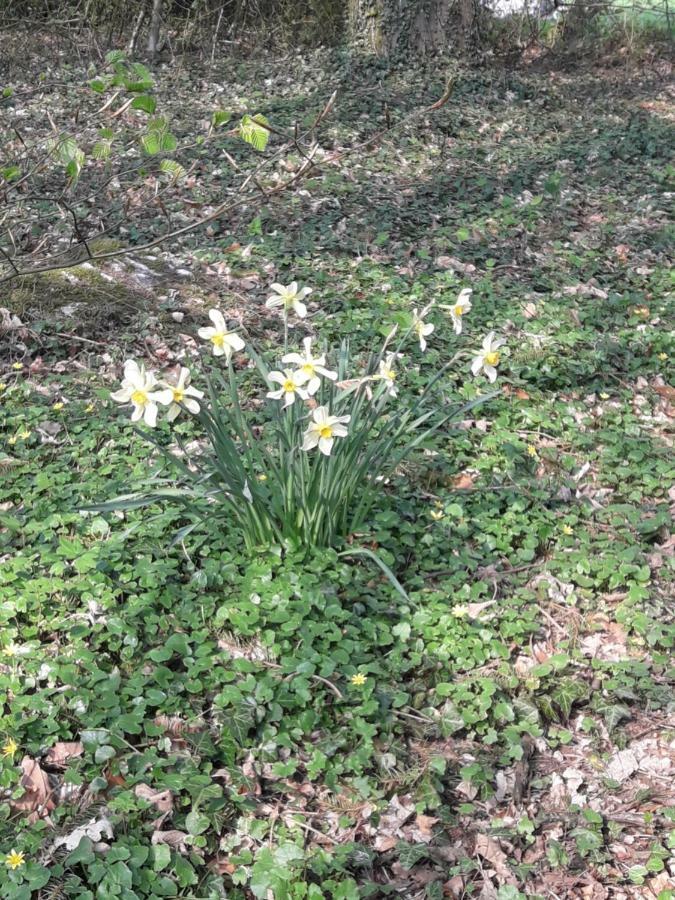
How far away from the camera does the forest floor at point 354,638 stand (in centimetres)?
206

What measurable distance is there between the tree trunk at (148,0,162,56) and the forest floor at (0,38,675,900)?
19.6 feet

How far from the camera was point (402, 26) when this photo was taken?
8.95 metres

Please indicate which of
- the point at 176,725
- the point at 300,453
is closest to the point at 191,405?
the point at 300,453

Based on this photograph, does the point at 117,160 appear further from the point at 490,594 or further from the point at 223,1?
the point at 490,594

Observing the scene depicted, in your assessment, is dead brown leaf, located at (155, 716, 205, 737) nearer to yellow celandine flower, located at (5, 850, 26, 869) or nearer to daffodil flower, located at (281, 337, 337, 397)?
yellow celandine flower, located at (5, 850, 26, 869)

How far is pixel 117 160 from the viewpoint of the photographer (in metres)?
6.79

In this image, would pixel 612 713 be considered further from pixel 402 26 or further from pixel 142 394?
pixel 402 26

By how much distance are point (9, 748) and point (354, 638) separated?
1104 millimetres

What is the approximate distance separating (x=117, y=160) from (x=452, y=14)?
16.2 feet

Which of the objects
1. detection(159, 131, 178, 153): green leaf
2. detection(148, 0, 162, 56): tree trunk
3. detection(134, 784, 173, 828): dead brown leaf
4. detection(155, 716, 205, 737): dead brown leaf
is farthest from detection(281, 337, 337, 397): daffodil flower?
detection(148, 0, 162, 56): tree trunk

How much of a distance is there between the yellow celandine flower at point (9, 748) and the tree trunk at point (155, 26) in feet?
30.7

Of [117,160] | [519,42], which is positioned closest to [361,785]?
[117,160]

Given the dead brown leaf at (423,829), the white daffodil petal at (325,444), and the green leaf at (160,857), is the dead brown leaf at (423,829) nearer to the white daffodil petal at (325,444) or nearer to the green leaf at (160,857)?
the green leaf at (160,857)

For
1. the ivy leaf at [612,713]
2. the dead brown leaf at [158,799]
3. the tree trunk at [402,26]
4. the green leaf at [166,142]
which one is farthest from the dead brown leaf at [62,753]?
the tree trunk at [402,26]
